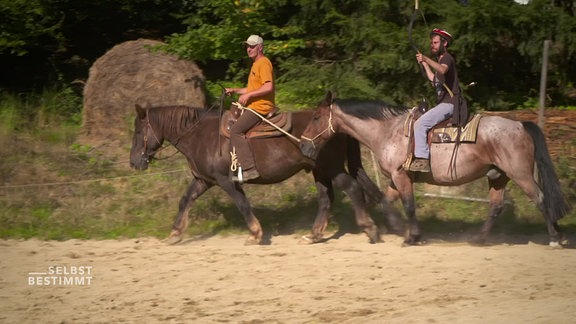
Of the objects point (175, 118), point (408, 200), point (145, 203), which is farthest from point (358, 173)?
point (145, 203)

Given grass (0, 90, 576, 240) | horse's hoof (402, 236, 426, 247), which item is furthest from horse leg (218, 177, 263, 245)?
horse's hoof (402, 236, 426, 247)

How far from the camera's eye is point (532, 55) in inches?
622

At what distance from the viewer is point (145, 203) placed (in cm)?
1359

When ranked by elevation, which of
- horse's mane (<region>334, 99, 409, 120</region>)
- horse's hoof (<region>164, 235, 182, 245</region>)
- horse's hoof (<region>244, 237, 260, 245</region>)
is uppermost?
horse's mane (<region>334, 99, 409, 120</region>)

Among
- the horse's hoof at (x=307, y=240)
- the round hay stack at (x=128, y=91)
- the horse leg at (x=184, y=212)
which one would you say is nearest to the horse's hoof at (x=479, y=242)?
the horse's hoof at (x=307, y=240)

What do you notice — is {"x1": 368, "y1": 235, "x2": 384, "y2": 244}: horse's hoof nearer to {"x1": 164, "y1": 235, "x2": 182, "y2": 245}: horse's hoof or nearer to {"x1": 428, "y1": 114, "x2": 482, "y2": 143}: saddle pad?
{"x1": 428, "y1": 114, "x2": 482, "y2": 143}: saddle pad

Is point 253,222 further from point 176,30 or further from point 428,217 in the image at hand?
point 176,30

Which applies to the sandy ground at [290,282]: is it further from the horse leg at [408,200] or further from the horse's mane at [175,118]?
the horse's mane at [175,118]

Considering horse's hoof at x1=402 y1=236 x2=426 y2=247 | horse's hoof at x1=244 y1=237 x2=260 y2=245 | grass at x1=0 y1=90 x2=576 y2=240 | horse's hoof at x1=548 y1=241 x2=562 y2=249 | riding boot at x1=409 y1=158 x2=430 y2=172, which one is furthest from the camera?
grass at x1=0 y1=90 x2=576 y2=240

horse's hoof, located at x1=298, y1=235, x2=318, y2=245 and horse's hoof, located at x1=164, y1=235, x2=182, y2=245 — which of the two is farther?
horse's hoof, located at x1=164, y1=235, x2=182, y2=245

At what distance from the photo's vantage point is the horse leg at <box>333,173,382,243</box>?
11633 mm

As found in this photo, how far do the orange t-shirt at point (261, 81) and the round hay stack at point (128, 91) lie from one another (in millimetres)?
4881

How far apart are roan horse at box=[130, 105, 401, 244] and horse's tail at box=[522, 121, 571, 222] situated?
2036mm

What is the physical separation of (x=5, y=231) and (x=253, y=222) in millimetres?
3807
